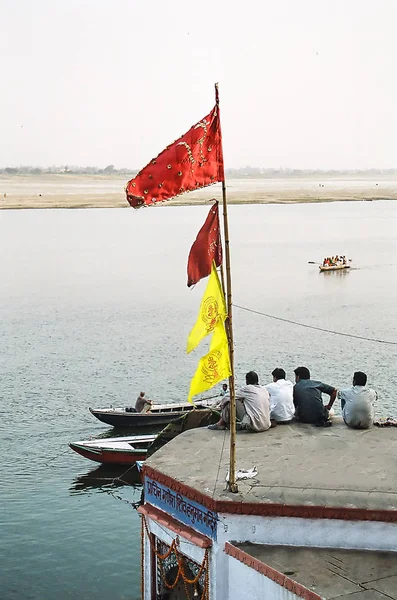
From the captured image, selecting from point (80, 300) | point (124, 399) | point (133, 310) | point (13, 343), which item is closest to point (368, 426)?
point (124, 399)

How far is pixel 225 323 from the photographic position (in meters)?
10.9

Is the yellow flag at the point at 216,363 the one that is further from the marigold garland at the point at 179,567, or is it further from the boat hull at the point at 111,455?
the boat hull at the point at 111,455

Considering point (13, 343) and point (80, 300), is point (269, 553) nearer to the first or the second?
point (13, 343)

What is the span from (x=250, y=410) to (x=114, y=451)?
1427 centimetres

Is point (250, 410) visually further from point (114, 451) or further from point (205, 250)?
point (114, 451)

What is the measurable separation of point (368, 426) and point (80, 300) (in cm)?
5420

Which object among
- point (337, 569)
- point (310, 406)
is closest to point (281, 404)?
point (310, 406)

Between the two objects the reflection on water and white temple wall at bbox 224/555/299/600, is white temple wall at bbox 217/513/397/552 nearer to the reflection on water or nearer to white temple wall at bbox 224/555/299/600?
white temple wall at bbox 224/555/299/600

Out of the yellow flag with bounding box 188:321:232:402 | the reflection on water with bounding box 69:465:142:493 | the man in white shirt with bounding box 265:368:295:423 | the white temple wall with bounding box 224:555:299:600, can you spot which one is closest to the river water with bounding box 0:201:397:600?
the reflection on water with bounding box 69:465:142:493

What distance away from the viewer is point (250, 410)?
13289 millimetres

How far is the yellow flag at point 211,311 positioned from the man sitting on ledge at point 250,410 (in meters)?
2.55

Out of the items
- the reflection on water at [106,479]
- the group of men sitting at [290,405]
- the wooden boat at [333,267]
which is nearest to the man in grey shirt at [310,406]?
the group of men sitting at [290,405]

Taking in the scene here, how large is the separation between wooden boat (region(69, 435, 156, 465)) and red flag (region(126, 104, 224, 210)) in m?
17.0

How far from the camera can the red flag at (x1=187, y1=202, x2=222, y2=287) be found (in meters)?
11.0
